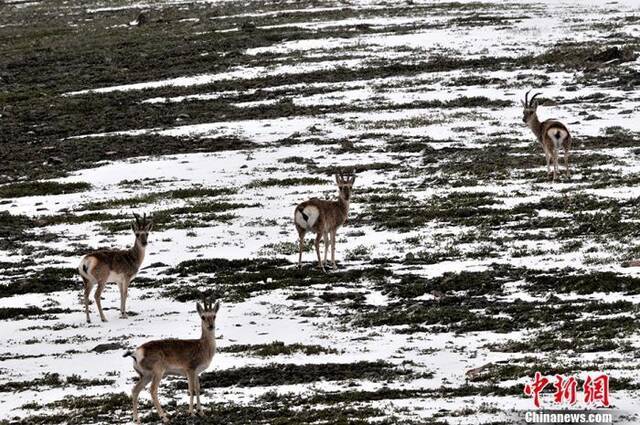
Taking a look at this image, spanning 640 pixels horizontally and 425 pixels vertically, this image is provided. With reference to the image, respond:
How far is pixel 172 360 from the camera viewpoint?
1436cm

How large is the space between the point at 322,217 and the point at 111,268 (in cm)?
479

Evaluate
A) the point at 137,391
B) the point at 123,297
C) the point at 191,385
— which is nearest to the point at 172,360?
the point at 191,385

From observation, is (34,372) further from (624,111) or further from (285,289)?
(624,111)

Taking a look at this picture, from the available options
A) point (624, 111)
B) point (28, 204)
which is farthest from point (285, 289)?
point (624, 111)

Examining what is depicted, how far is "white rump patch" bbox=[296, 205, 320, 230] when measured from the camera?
925 inches

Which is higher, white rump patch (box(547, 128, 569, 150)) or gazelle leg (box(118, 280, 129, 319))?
white rump patch (box(547, 128, 569, 150))

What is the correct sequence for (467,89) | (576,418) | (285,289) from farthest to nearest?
(467,89)
(285,289)
(576,418)

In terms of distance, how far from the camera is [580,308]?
19.1m

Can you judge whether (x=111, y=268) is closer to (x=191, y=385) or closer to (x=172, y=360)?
(x=172, y=360)

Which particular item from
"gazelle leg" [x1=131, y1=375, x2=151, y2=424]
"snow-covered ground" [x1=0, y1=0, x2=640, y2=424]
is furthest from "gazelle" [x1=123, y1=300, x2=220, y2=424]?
"snow-covered ground" [x1=0, y1=0, x2=640, y2=424]

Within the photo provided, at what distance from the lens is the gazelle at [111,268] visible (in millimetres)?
21172

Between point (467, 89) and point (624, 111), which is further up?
point (467, 89)

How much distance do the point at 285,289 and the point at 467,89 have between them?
2945cm

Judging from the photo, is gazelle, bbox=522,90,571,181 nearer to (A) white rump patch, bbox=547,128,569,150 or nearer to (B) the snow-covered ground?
(A) white rump patch, bbox=547,128,569,150
